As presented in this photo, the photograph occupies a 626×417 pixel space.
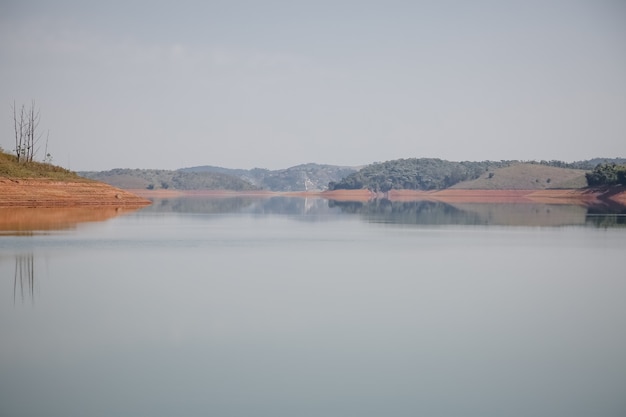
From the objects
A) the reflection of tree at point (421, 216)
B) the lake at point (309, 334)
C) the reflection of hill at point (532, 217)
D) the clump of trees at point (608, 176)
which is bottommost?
the lake at point (309, 334)

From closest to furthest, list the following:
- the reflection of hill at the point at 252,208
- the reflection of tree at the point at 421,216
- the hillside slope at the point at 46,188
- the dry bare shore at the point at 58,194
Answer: the reflection of tree at the point at 421,216 < the dry bare shore at the point at 58,194 < the hillside slope at the point at 46,188 < the reflection of hill at the point at 252,208

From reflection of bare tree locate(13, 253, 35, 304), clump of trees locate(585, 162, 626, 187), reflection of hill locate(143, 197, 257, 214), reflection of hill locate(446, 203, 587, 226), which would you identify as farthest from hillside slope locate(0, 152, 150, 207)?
clump of trees locate(585, 162, 626, 187)

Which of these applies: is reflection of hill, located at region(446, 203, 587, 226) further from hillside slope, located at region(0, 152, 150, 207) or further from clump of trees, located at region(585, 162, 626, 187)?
hillside slope, located at region(0, 152, 150, 207)

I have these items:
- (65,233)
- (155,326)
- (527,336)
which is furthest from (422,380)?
(65,233)

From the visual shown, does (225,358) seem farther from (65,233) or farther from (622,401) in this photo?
(65,233)

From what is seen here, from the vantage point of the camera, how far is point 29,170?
7369 cm

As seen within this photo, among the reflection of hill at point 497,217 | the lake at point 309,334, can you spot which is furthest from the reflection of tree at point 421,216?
the lake at point 309,334

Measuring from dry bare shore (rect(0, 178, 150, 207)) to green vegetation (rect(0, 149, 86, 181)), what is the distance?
79cm

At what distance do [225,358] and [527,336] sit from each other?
20.0ft

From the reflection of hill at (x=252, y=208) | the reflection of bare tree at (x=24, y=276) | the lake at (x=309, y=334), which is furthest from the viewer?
the reflection of hill at (x=252, y=208)

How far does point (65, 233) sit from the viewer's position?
37812mm

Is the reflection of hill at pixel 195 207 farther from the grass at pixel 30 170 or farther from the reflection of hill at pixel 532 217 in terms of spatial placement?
the reflection of hill at pixel 532 217

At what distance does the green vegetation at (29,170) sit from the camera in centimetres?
6925

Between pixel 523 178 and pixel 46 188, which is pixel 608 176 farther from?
pixel 46 188
